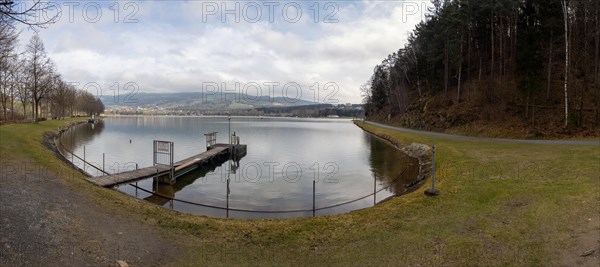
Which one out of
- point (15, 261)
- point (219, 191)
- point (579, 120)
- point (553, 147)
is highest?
point (579, 120)

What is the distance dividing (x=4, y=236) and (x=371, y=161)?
26.6m

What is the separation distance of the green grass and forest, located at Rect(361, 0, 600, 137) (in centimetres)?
2015

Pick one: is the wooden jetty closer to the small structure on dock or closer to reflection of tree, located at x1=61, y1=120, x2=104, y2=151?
the small structure on dock

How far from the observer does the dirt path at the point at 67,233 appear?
25.5 feet

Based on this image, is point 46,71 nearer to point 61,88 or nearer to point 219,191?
point 61,88

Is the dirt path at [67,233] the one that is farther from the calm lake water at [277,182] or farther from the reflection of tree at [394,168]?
the reflection of tree at [394,168]

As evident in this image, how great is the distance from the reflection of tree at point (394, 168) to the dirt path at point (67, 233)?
13.7 m

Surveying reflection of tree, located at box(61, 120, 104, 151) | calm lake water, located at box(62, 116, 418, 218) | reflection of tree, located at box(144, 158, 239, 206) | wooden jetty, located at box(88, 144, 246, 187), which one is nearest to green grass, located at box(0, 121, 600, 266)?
wooden jetty, located at box(88, 144, 246, 187)

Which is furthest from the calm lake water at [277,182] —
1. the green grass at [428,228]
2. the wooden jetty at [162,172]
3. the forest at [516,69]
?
the forest at [516,69]

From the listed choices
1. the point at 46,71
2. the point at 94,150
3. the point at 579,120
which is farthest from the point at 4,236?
the point at 46,71

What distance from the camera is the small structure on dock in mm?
18697

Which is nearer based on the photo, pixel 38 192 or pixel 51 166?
pixel 38 192

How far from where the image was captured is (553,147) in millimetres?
22859

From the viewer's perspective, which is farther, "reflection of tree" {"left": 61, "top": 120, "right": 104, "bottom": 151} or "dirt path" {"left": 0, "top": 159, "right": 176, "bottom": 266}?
"reflection of tree" {"left": 61, "top": 120, "right": 104, "bottom": 151}
